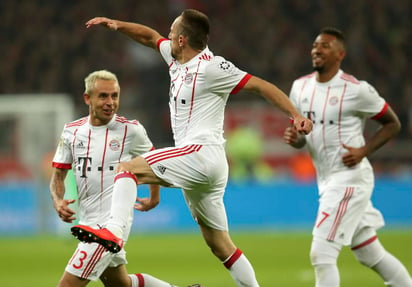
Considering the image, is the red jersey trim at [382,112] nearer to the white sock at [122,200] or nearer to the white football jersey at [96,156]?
the white football jersey at [96,156]

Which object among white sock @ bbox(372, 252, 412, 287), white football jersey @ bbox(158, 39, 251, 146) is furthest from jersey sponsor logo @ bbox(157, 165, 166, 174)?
white sock @ bbox(372, 252, 412, 287)

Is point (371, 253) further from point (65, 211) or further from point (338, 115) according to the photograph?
point (65, 211)

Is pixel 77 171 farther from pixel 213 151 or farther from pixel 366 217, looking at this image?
pixel 366 217

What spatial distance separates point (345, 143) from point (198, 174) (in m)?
1.73

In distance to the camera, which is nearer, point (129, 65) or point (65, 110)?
point (65, 110)

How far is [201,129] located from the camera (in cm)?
639

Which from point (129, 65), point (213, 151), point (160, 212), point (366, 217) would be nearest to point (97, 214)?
point (213, 151)

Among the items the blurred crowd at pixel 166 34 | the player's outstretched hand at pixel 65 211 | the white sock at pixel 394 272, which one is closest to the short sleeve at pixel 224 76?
the player's outstretched hand at pixel 65 211

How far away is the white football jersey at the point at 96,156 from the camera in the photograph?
6508mm

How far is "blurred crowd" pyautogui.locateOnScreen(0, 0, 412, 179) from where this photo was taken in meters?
21.2

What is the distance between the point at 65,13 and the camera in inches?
920

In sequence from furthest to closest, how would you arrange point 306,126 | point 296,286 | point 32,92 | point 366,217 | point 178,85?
point 32,92, point 296,286, point 366,217, point 178,85, point 306,126

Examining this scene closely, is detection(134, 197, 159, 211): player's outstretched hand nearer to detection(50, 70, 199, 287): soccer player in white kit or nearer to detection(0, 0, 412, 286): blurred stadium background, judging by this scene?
detection(50, 70, 199, 287): soccer player in white kit

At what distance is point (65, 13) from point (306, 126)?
718 inches
